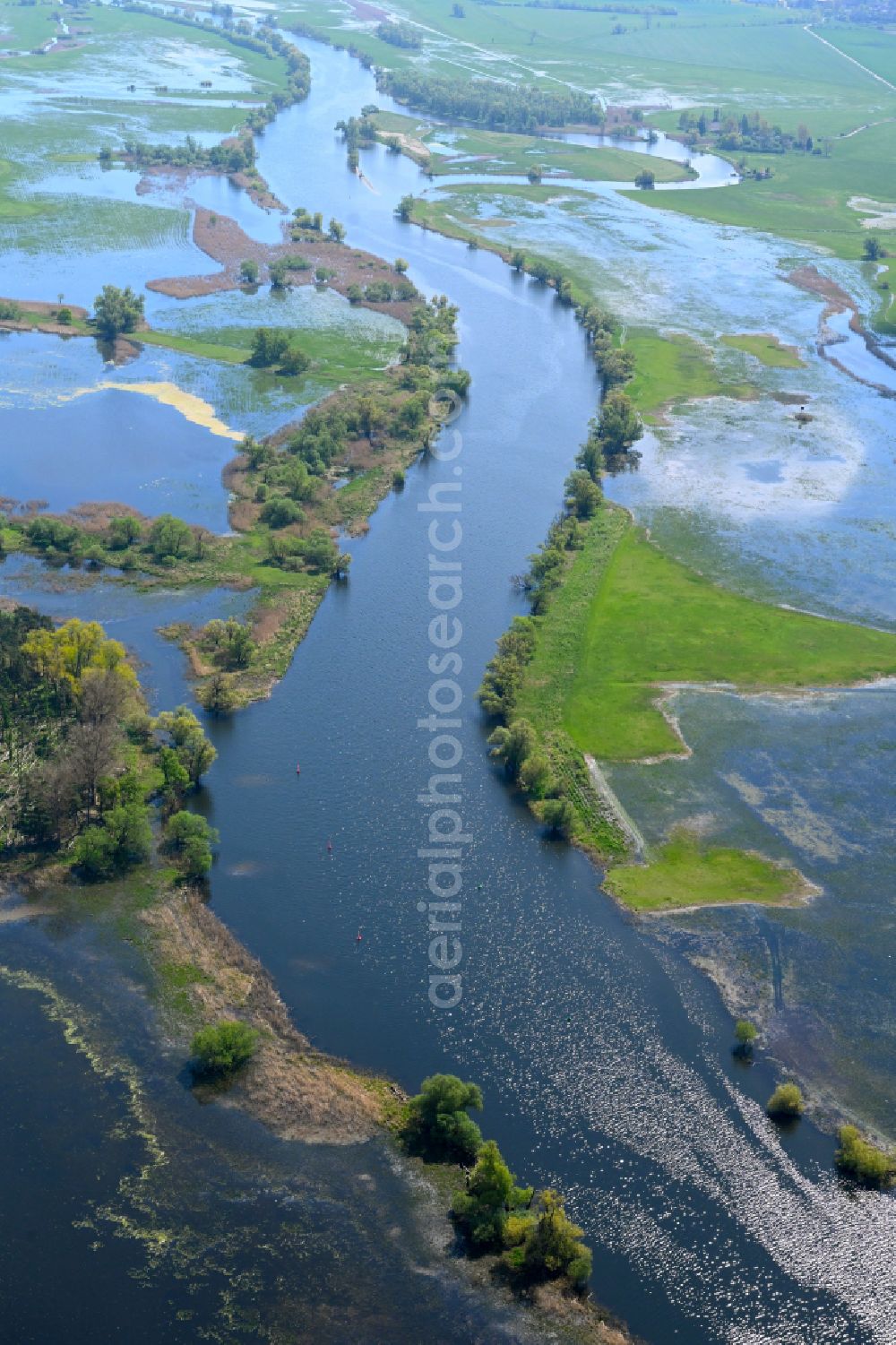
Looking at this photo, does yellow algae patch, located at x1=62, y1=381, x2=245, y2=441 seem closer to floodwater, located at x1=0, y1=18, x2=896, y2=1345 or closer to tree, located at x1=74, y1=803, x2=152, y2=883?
floodwater, located at x1=0, y1=18, x2=896, y2=1345

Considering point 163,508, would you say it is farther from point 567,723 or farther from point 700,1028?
point 700,1028

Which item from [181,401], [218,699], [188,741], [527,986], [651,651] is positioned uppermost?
[181,401]

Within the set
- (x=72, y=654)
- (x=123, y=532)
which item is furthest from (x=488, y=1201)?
(x=123, y=532)

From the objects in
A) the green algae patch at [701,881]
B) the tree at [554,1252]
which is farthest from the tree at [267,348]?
the tree at [554,1252]

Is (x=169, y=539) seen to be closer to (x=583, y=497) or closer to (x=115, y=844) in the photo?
(x=583, y=497)

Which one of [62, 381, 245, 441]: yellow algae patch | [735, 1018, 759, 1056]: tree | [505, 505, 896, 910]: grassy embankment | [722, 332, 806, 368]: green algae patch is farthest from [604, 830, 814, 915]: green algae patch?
[722, 332, 806, 368]: green algae patch

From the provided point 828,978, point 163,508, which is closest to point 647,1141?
point 828,978

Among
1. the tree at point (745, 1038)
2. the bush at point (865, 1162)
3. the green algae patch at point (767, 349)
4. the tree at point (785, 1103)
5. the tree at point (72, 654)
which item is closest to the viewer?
the bush at point (865, 1162)

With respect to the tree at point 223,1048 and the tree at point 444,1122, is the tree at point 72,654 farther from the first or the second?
the tree at point 444,1122
